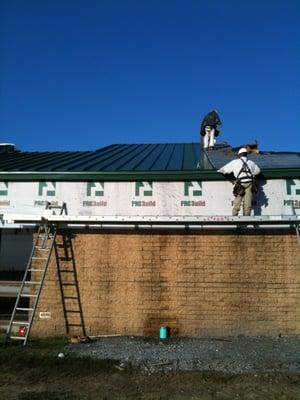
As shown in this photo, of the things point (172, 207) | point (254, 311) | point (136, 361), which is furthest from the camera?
point (172, 207)

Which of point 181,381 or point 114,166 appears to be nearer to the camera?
point 181,381

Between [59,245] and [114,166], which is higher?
[114,166]

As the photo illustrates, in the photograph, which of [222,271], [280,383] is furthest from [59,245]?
[280,383]

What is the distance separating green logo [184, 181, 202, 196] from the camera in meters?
11.5

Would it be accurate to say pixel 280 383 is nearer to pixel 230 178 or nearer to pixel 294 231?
pixel 294 231

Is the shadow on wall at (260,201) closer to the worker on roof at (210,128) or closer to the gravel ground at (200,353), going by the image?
the gravel ground at (200,353)

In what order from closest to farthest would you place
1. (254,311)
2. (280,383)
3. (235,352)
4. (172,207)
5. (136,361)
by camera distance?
(280,383) → (136,361) → (235,352) → (254,311) → (172,207)

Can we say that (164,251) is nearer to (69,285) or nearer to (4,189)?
(69,285)

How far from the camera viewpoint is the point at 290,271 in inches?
428

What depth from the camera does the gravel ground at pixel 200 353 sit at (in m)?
8.33

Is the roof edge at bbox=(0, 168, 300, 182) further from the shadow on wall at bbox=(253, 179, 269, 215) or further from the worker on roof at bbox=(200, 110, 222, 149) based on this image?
the worker on roof at bbox=(200, 110, 222, 149)

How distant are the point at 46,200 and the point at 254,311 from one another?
5.28 meters

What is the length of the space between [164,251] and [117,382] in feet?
12.8

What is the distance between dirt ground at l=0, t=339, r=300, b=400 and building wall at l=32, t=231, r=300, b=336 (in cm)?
236
